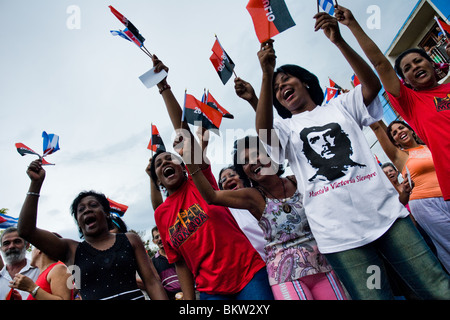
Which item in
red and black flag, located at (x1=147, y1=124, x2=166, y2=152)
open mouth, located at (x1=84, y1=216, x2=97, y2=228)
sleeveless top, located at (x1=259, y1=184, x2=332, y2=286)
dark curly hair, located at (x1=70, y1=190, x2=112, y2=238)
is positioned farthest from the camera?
red and black flag, located at (x1=147, y1=124, x2=166, y2=152)

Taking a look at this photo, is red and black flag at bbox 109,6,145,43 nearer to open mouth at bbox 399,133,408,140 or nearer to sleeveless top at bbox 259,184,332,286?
sleeveless top at bbox 259,184,332,286

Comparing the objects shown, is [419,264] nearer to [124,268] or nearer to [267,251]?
[267,251]

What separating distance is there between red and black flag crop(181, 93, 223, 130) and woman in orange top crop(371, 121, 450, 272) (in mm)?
1666

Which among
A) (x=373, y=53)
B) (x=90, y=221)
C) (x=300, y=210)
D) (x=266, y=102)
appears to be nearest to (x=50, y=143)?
(x=90, y=221)

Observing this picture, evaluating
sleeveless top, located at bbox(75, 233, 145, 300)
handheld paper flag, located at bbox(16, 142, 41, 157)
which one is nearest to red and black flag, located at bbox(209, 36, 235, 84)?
sleeveless top, located at bbox(75, 233, 145, 300)

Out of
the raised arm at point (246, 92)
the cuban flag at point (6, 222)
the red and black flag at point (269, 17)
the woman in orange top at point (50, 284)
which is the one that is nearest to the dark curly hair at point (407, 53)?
the red and black flag at point (269, 17)

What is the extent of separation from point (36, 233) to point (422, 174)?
12.5 feet

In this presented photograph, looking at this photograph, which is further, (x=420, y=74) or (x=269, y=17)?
(x=420, y=74)

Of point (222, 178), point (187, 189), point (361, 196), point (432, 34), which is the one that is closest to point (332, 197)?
point (361, 196)

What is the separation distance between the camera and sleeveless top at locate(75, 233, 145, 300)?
7.07 feet

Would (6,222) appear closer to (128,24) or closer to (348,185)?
(128,24)

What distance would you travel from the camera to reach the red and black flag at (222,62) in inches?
109

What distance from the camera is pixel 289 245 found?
188cm
